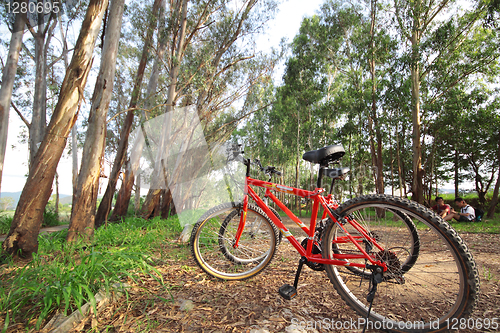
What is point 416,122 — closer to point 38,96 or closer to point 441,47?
point 441,47

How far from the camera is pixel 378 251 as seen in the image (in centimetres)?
169

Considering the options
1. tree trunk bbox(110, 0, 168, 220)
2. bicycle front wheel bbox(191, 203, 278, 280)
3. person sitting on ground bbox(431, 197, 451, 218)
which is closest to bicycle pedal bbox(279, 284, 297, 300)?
bicycle front wheel bbox(191, 203, 278, 280)

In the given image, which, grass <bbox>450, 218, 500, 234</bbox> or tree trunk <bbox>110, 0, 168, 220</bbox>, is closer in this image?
grass <bbox>450, 218, 500, 234</bbox>

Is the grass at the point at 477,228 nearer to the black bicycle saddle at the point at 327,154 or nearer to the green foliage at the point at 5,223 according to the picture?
the black bicycle saddle at the point at 327,154

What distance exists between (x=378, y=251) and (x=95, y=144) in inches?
164

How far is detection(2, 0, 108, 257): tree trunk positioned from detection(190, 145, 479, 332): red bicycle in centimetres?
199

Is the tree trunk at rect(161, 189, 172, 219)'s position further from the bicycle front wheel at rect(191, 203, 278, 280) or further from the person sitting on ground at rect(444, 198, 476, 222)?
the person sitting on ground at rect(444, 198, 476, 222)

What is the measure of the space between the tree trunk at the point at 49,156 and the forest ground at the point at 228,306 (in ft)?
5.48

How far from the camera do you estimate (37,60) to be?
9.57 m

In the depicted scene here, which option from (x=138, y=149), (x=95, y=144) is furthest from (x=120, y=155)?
(x=95, y=144)

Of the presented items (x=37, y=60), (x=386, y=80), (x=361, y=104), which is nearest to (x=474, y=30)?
(x=386, y=80)

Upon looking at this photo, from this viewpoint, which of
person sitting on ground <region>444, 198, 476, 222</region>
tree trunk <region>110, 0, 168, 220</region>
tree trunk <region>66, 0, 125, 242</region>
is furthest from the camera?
tree trunk <region>110, 0, 168, 220</region>

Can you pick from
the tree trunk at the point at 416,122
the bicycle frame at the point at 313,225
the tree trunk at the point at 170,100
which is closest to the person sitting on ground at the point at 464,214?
the tree trunk at the point at 416,122

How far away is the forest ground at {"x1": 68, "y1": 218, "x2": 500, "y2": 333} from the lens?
4.95 feet
